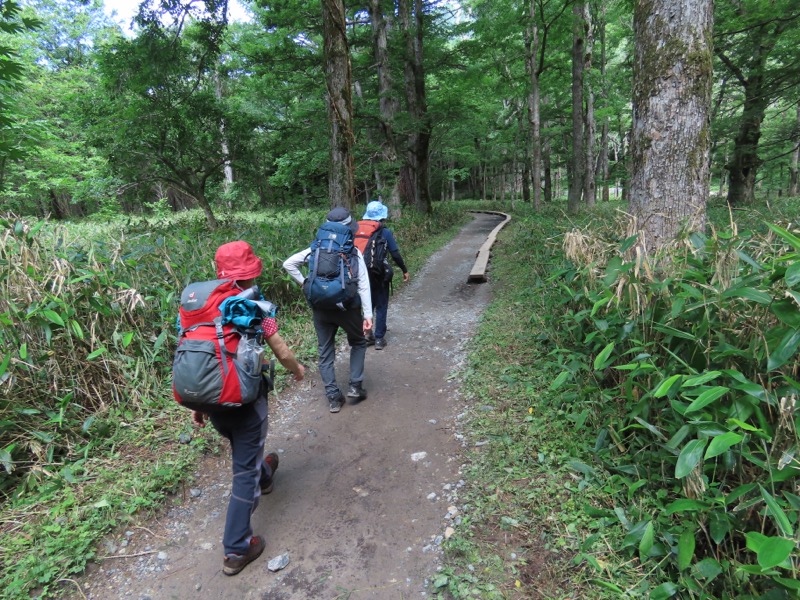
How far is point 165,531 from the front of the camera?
284cm

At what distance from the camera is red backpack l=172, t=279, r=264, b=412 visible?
2.17m

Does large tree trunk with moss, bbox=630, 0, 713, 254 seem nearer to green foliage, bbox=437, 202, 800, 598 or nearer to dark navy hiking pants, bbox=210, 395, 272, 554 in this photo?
green foliage, bbox=437, 202, 800, 598

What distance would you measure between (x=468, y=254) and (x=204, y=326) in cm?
1030

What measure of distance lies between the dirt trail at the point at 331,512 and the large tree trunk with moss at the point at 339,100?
13.3 ft

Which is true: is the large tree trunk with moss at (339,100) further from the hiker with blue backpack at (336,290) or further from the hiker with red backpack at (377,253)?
the hiker with blue backpack at (336,290)

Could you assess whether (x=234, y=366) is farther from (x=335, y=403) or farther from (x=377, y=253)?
(x=377, y=253)

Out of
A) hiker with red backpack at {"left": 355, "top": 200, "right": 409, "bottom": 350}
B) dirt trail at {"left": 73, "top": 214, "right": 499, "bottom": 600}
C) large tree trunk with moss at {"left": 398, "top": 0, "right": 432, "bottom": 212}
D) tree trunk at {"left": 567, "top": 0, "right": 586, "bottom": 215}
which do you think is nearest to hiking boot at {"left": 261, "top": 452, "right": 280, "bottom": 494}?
dirt trail at {"left": 73, "top": 214, "right": 499, "bottom": 600}

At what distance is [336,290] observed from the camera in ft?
11.9

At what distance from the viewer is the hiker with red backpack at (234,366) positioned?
218 centimetres

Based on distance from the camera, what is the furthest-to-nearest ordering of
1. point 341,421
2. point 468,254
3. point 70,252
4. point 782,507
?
point 468,254 < point 70,252 < point 341,421 < point 782,507

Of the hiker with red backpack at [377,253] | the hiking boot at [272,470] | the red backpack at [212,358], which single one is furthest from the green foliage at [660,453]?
the hiker with red backpack at [377,253]

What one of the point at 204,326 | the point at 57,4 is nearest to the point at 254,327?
the point at 204,326

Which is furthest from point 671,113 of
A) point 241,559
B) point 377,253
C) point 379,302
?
point 241,559

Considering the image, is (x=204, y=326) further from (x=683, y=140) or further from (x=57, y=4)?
(x=57, y=4)
